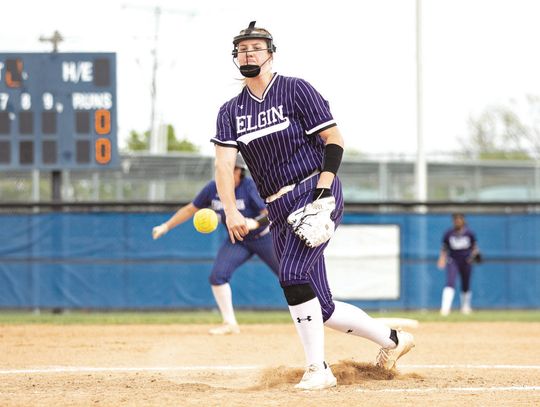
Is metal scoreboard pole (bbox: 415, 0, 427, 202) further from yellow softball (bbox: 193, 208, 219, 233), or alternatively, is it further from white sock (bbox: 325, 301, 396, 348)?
white sock (bbox: 325, 301, 396, 348)

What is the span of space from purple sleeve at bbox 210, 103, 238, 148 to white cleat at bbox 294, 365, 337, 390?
148 centimetres

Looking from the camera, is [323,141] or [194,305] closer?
[323,141]

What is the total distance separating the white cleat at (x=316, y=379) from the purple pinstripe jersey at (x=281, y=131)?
1135 mm

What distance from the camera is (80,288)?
17.3m

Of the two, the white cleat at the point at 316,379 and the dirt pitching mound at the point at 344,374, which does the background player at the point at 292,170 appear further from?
the dirt pitching mound at the point at 344,374

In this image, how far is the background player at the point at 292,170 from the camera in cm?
623

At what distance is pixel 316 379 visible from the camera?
6207 mm

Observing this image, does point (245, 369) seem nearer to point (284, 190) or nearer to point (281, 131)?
point (284, 190)

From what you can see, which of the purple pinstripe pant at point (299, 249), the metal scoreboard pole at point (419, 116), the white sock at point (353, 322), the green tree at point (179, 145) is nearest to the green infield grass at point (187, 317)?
the metal scoreboard pole at point (419, 116)

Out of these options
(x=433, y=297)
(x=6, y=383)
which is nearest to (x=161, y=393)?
(x=6, y=383)

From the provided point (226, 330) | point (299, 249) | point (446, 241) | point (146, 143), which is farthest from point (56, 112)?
point (146, 143)

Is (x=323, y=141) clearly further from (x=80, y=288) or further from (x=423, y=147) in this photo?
(x=423, y=147)

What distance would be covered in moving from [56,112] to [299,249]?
11.3 metres

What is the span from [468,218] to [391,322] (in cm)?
820
